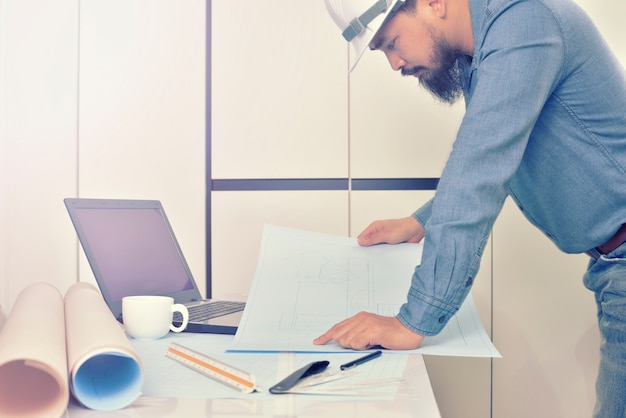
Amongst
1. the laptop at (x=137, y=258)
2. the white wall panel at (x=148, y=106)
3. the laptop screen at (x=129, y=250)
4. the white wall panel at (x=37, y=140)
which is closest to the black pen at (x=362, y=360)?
the laptop at (x=137, y=258)

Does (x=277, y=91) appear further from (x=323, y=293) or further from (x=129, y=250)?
(x=323, y=293)

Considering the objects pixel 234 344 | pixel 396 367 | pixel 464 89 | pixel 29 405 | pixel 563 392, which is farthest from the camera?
pixel 563 392

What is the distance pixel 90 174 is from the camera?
1958 millimetres

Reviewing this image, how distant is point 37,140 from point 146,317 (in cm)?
108

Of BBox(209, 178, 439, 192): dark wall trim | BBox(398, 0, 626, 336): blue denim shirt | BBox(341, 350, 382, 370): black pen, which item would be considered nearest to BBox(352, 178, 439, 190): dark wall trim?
BBox(209, 178, 439, 192): dark wall trim

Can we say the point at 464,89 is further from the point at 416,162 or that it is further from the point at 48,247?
the point at 48,247

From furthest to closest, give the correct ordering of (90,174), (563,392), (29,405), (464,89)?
(90,174) < (563,392) < (464,89) < (29,405)

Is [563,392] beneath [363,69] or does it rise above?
beneath

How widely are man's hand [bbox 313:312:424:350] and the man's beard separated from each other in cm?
56

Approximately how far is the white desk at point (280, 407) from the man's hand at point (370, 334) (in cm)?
20

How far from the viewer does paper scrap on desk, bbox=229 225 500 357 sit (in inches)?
40.3

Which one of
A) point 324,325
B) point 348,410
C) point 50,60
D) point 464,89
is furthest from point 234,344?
point 50,60

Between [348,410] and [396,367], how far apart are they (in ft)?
0.67

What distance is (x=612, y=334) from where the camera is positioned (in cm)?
113
